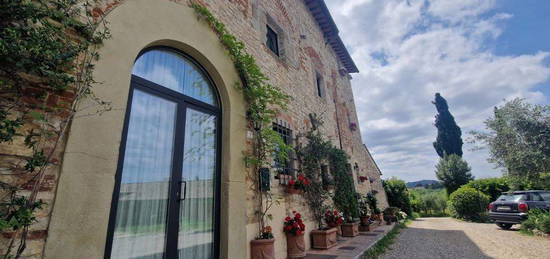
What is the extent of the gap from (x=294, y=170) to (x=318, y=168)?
0.89m

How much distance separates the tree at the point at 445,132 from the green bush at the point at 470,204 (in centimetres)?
968

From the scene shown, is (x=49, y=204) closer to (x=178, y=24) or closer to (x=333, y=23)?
(x=178, y=24)

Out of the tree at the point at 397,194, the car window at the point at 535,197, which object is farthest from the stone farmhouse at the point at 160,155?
the tree at the point at 397,194

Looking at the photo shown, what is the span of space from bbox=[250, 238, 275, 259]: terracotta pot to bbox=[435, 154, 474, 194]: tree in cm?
1988

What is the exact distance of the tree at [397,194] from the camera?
15.8 meters

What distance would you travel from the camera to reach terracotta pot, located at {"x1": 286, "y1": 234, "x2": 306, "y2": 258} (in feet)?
13.4

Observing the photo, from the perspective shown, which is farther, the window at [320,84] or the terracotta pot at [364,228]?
the window at [320,84]

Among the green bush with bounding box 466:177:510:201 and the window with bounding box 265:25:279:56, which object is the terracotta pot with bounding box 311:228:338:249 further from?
the green bush with bounding box 466:177:510:201

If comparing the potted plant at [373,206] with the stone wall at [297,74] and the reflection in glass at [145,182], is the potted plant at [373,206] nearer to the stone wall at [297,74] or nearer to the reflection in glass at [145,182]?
the stone wall at [297,74]

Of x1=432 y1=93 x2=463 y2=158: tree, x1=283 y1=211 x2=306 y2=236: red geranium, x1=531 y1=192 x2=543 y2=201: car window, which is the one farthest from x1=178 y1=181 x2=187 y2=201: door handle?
x1=432 y1=93 x2=463 y2=158: tree

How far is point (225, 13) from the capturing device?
4.21 meters

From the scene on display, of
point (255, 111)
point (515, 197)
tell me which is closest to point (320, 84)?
point (255, 111)

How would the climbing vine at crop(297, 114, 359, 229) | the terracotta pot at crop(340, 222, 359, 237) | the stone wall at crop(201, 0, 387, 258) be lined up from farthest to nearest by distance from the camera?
1. the terracotta pot at crop(340, 222, 359, 237)
2. the climbing vine at crop(297, 114, 359, 229)
3. the stone wall at crop(201, 0, 387, 258)

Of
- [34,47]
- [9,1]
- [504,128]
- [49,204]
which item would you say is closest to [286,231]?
[49,204]
